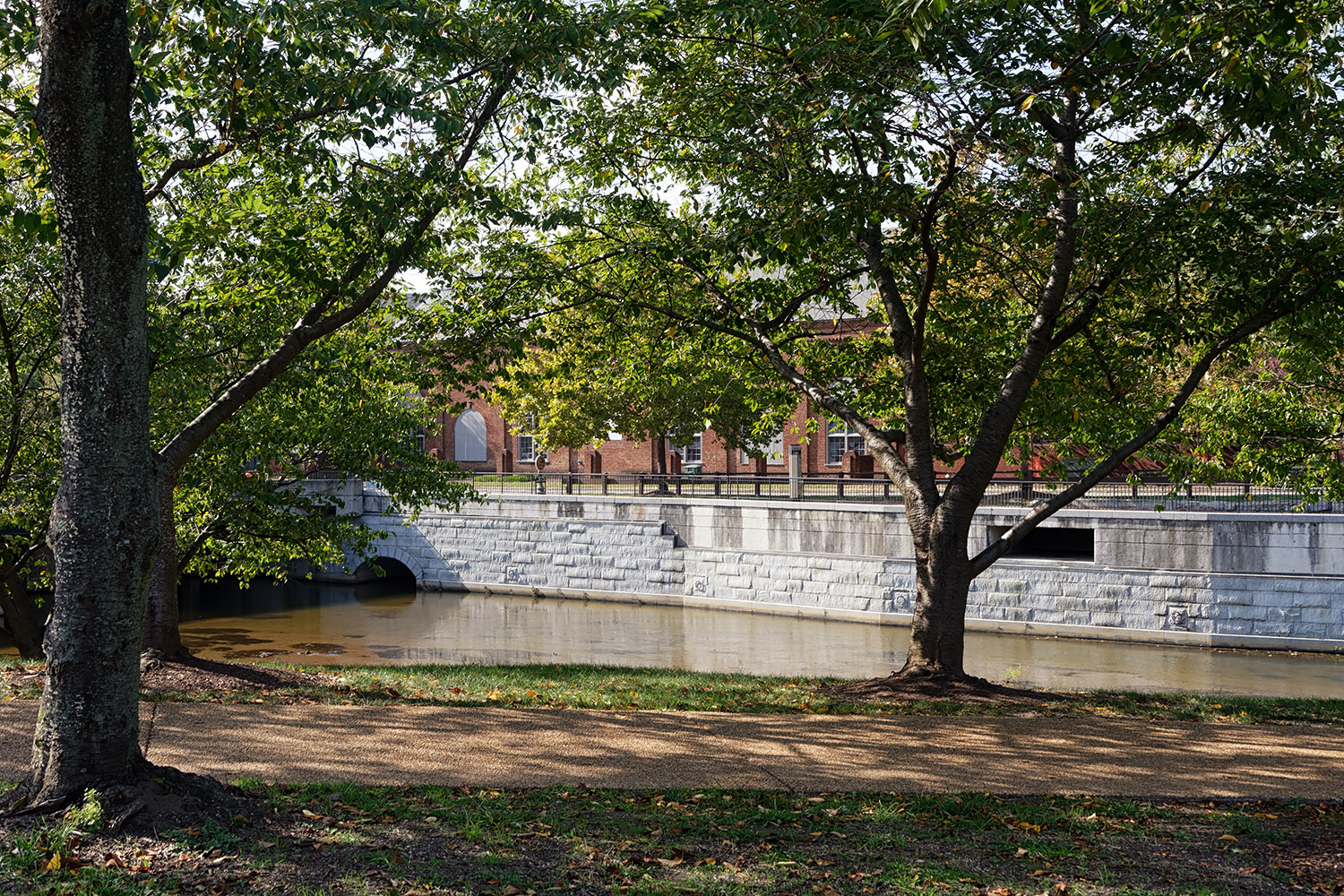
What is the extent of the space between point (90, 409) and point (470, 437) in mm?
50252

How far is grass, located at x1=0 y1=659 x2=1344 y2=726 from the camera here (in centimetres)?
998

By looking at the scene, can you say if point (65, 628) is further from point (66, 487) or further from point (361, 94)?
point (361, 94)

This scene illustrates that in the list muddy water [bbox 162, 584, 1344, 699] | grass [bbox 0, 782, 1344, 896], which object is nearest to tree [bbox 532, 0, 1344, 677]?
grass [bbox 0, 782, 1344, 896]

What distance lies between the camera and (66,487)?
208 inches

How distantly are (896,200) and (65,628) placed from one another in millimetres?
7409

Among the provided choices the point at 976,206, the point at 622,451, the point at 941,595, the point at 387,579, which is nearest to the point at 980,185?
the point at 976,206

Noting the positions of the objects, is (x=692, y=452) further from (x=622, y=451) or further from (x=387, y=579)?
(x=387, y=579)

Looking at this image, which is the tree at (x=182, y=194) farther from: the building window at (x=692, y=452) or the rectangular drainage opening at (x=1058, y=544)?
the building window at (x=692, y=452)

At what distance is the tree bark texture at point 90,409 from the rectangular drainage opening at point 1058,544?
87.0 ft

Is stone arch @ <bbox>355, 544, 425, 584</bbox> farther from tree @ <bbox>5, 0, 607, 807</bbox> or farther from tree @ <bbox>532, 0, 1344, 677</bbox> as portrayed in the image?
tree @ <bbox>532, 0, 1344, 677</bbox>

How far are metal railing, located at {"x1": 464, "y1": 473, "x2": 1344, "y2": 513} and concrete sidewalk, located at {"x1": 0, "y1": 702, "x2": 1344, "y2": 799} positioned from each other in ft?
22.8

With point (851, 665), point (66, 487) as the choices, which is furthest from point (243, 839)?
point (851, 665)

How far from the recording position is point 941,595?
450 inches

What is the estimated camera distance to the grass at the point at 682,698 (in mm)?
9984
